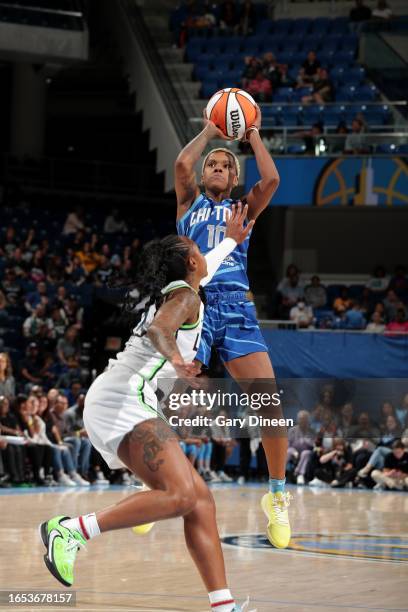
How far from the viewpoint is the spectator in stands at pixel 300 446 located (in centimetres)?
1809

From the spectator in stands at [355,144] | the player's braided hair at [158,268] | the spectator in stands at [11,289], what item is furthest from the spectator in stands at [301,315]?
the player's braided hair at [158,268]

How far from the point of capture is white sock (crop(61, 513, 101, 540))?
5793 mm

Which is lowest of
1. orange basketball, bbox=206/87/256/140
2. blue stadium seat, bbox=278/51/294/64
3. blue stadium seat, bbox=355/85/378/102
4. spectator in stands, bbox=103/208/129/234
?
spectator in stands, bbox=103/208/129/234

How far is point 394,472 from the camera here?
18125 millimetres

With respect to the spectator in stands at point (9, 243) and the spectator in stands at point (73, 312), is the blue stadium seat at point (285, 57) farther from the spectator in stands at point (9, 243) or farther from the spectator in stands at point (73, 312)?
the spectator in stands at point (73, 312)

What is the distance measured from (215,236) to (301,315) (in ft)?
44.8

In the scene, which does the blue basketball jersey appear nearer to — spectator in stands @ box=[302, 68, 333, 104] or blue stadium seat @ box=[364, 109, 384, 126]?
blue stadium seat @ box=[364, 109, 384, 126]

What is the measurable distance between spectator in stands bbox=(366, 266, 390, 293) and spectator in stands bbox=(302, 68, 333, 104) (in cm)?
376

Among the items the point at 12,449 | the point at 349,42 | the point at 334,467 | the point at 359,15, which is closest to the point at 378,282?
the point at 334,467

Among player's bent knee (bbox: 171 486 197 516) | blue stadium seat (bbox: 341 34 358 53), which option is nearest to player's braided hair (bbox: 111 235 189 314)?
player's bent knee (bbox: 171 486 197 516)

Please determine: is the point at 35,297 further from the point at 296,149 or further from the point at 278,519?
the point at 278,519

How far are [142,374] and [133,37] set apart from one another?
2141 cm

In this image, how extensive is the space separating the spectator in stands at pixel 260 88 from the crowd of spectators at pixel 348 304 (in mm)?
3629

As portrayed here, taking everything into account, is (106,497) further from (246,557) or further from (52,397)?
(246,557)
